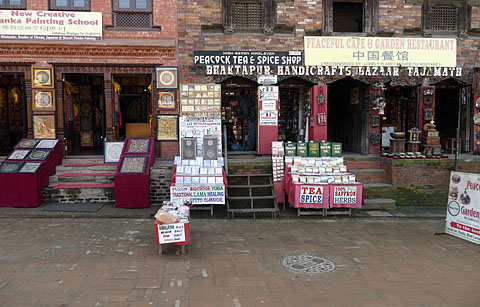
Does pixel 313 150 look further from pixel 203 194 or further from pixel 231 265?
pixel 231 265

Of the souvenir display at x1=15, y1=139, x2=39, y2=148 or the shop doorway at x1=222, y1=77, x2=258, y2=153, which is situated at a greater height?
the shop doorway at x1=222, y1=77, x2=258, y2=153

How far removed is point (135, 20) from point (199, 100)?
3255 mm

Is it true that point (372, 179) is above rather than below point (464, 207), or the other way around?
above

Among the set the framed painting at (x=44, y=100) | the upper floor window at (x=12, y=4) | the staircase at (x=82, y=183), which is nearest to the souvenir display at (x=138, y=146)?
the staircase at (x=82, y=183)

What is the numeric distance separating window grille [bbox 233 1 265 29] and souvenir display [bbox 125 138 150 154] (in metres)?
4.77

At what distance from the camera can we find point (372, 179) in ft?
35.3

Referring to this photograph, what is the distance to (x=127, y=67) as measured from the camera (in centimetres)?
1131

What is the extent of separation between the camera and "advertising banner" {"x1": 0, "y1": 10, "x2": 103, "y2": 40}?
10.8 m

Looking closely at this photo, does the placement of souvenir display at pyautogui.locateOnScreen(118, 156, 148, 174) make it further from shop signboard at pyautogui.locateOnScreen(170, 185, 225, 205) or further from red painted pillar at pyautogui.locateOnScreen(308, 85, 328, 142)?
red painted pillar at pyautogui.locateOnScreen(308, 85, 328, 142)

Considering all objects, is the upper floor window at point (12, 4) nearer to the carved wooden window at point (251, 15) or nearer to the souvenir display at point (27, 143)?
the souvenir display at point (27, 143)

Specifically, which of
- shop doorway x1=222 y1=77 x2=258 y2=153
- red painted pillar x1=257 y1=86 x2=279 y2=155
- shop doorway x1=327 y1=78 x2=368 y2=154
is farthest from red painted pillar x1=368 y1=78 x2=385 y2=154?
shop doorway x1=222 y1=77 x2=258 y2=153

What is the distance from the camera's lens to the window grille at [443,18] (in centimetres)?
1196

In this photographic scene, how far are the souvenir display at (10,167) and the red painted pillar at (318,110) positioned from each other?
874cm

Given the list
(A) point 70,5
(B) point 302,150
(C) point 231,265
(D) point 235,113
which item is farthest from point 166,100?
(C) point 231,265
